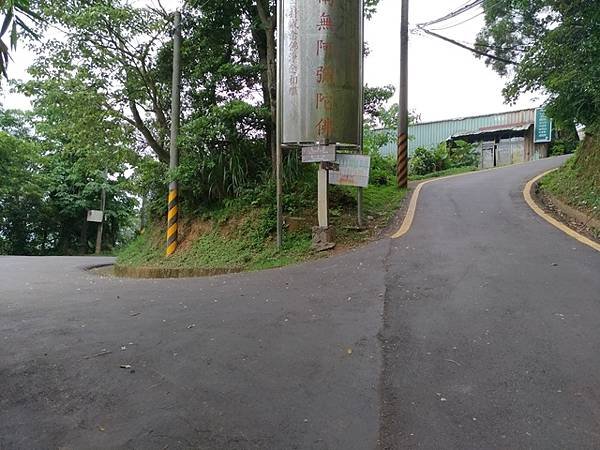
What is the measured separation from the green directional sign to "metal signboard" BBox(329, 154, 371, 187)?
22.6 meters

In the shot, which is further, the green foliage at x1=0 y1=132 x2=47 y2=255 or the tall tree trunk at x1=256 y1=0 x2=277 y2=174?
the green foliage at x1=0 y1=132 x2=47 y2=255

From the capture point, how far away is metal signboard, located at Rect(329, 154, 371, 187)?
9695 millimetres

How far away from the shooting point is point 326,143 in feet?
30.9

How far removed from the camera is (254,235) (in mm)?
10969

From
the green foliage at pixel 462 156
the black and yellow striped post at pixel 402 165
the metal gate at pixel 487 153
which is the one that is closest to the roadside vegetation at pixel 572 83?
the black and yellow striped post at pixel 402 165

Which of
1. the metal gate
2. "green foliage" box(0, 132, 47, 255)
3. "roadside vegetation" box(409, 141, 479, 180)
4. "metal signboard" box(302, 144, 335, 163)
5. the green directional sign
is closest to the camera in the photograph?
"metal signboard" box(302, 144, 335, 163)

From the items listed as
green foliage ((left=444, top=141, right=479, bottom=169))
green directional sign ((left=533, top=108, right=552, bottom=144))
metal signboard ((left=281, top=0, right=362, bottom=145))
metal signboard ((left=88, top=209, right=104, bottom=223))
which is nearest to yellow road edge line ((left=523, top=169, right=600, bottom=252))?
metal signboard ((left=281, top=0, right=362, bottom=145))

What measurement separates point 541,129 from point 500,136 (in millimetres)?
2264

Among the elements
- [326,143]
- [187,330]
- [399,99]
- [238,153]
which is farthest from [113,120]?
[187,330]

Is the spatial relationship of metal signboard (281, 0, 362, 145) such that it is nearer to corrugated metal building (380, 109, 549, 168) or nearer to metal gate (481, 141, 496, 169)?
corrugated metal building (380, 109, 549, 168)

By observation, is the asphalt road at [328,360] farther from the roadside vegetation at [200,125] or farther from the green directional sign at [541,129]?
the green directional sign at [541,129]

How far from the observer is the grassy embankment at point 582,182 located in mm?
10281

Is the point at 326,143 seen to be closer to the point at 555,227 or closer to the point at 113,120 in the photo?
the point at 555,227

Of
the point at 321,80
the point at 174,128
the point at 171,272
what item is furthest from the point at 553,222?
the point at 174,128
